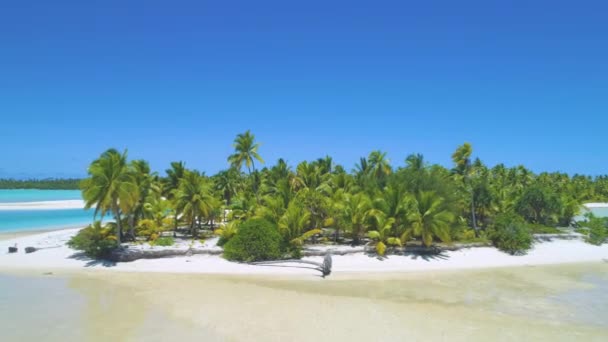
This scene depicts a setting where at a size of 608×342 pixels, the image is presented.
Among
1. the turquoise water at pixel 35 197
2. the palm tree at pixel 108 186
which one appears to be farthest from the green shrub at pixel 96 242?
the turquoise water at pixel 35 197

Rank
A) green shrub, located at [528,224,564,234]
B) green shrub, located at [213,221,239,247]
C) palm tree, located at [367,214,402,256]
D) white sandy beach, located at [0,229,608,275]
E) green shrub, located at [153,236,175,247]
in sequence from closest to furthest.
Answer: white sandy beach, located at [0,229,608,275] < palm tree, located at [367,214,402,256] < green shrub, located at [153,236,175,247] < green shrub, located at [213,221,239,247] < green shrub, located at [528,224,564,234]

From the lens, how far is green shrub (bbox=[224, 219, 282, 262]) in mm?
22641

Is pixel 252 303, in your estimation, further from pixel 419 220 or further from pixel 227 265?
pixel 419 220

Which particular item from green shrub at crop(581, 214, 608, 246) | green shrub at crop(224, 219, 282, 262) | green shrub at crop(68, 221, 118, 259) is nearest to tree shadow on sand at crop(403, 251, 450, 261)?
green shrub at crop(224, 219, 282, 262)

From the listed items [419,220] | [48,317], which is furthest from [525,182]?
[48,317]

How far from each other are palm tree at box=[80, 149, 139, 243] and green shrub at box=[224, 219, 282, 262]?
677 centimetres

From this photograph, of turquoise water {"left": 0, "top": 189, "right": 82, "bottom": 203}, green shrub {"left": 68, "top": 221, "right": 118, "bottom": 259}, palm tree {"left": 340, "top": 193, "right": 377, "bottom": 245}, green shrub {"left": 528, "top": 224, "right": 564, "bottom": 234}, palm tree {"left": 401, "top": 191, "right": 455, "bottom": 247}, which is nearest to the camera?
green shrub {"left": 68, "top": 221, "right": 118, "bottom": 259}

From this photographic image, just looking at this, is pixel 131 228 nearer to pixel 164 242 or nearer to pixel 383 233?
pixel 164 242

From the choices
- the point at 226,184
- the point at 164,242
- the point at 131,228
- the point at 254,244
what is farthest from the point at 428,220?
the point at 226,184

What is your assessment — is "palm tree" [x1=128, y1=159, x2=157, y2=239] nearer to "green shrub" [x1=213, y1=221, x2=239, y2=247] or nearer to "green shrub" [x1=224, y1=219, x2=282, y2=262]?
"green shrub" [x1=213, y1=221, x2=239, y2=247]

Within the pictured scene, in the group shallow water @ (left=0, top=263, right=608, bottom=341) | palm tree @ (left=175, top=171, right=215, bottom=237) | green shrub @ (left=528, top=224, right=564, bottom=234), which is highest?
palm tree @ (left=175, top=171, right=215, bottom=237)

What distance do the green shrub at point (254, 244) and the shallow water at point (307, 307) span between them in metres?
2.68

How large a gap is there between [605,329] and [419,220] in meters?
Result: 11.1

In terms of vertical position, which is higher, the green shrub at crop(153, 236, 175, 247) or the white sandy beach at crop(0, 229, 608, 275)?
the green shrub at crop(153, 236, 175, 247)
